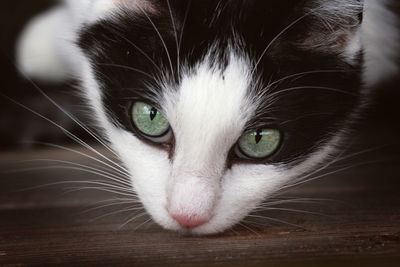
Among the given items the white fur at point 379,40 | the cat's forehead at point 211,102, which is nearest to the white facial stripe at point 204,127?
the cat's forehead at point 211,102

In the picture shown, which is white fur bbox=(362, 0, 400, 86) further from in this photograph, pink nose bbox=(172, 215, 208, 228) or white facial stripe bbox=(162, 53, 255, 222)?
pink nose bbox=(172, 215, 208, 228)

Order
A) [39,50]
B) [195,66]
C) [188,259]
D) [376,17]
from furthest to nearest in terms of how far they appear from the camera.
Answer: [39,50], [376,17], [195,66], [188,259]

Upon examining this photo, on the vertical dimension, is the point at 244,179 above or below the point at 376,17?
below

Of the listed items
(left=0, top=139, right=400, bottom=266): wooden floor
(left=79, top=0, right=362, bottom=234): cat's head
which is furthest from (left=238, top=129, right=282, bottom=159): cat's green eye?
(left=0, top=139, right=400, bottom=266): wooden floor

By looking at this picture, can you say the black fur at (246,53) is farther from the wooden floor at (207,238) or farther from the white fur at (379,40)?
the white fur at (379,40)

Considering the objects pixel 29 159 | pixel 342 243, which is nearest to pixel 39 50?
pixel 29 159

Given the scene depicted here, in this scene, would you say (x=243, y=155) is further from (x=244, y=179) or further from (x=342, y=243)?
(x=342, y=243)

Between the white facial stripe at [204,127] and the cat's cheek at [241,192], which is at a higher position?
the white facial stripe at [204,127]
